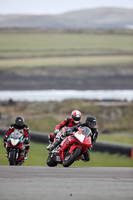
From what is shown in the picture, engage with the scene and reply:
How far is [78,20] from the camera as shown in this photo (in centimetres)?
3556

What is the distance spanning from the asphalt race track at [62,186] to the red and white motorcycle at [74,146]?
1.76 m

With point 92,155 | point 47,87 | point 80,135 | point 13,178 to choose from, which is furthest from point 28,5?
point 13,178

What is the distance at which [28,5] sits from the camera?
33750mm

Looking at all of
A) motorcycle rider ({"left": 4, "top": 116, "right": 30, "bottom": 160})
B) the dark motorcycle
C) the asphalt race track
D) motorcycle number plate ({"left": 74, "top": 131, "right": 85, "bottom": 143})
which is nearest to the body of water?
motorcycle rider ({"left": 4, "top": 116, "right": 30, "bottom": 160})

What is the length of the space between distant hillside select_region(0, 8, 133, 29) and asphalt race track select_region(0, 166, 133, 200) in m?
27.1

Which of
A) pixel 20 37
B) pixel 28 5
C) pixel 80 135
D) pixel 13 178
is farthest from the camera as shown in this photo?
pixel 20 37

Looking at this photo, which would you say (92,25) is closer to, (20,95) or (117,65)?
(117,65)

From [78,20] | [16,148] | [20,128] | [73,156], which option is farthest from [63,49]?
[73,156]

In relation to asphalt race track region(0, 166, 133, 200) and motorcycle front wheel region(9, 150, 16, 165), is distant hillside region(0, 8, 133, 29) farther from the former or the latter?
asphalt race track region(0, 166, 133, 200)

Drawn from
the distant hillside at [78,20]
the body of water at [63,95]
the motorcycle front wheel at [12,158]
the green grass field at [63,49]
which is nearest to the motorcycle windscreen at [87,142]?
the motorcycle front wheel at [12,158]

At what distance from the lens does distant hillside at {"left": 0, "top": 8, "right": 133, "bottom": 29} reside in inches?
1357

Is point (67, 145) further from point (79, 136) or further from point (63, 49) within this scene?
point (63, 49)

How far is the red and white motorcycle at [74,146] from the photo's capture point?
948cm

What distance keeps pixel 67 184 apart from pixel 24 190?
2.24 feet
